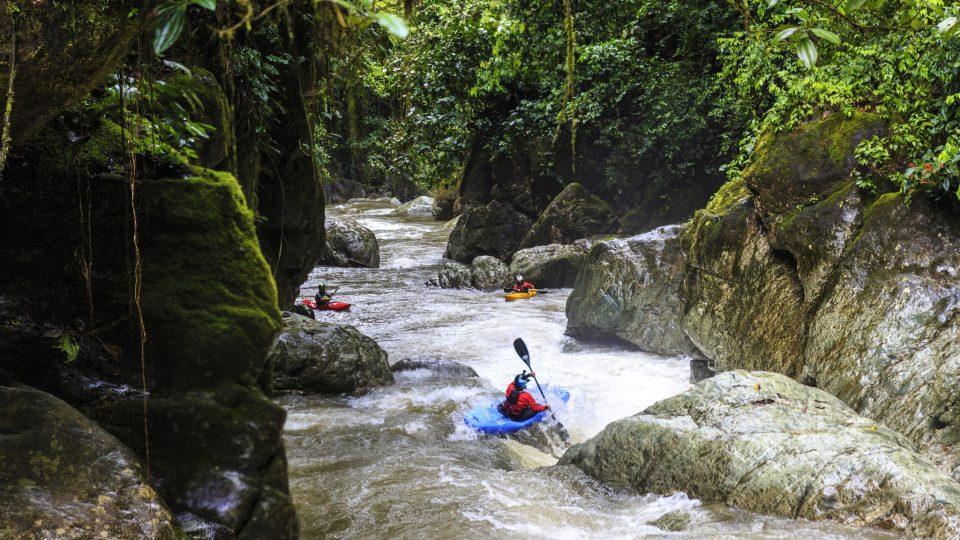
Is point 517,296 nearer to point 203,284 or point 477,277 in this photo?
point 477,277

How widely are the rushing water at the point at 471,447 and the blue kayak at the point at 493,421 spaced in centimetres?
10

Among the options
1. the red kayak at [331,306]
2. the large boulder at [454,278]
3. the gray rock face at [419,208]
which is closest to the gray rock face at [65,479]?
the red kayak at [331,306]

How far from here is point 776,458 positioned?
165 inches

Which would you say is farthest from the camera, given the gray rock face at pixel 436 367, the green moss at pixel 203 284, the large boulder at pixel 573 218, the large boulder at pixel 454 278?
the large boulder at pixel 573 218

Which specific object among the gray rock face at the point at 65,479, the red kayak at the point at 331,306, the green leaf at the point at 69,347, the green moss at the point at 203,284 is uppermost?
the green moss at the point at 203,284

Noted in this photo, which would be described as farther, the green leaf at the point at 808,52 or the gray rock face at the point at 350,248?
the gray rock face at the point at 350,248

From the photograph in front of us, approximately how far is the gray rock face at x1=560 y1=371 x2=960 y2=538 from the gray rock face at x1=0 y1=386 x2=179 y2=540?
3.27 m

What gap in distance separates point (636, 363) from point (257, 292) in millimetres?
7434

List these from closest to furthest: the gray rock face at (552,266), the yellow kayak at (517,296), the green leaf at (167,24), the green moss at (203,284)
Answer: the green leaf at (167,24), the green moss at (203,284), the yellow kayak at (517,296), the gray rock face at (552,266)

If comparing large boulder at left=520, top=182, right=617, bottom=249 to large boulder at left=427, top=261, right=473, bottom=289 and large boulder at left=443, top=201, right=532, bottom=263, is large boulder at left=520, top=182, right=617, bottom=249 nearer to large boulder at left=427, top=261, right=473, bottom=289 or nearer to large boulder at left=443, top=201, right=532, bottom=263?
large boulder at left=443, top=201, right=532, bottom=263

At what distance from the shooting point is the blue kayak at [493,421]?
22.1ft

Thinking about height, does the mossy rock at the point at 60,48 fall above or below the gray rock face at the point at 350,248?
above

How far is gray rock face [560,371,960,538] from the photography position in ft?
12.2

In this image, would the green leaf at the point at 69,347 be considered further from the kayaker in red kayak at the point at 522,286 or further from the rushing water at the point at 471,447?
the kayaker in red kayak at the point at 522,286
